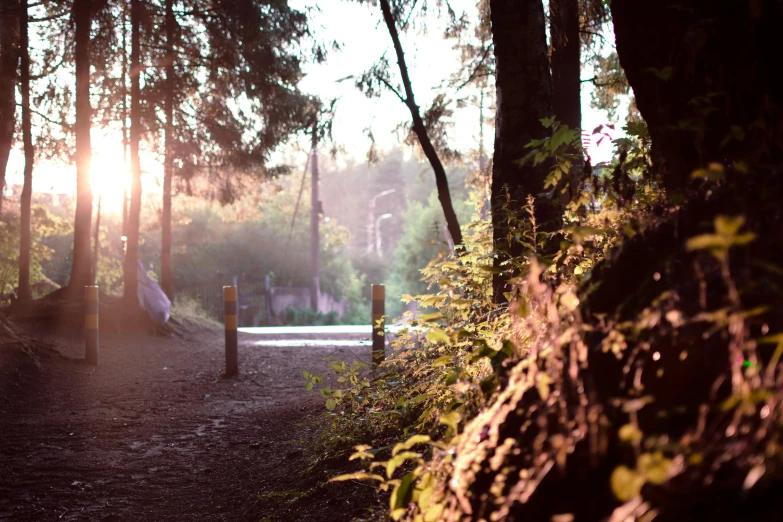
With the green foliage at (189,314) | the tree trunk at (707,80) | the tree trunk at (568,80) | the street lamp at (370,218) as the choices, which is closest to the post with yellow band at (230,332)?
the tree trunk at (568,80)

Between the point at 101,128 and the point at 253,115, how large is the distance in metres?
3.53

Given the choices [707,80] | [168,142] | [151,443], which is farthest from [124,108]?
[707,80]

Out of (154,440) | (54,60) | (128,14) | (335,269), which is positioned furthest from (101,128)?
(335,269)

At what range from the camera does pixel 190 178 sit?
665 inches

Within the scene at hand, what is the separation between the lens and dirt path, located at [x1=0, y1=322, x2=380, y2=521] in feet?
11.4

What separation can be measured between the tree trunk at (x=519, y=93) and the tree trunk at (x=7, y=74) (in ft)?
28.1

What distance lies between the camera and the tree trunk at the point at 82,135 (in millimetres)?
11219

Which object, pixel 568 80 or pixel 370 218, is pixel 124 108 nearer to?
pixel 568 80

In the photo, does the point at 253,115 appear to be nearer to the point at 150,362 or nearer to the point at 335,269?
the point at 150,362

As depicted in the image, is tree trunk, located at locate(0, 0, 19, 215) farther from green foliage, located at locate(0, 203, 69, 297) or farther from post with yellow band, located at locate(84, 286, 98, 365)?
green foliage, located at locate(0, 203, 69, 297)

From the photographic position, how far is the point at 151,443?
4.86m

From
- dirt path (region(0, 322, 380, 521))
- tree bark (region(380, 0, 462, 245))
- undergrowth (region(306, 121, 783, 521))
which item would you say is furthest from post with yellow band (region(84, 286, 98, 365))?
undergrowth (region(306, 121, 783, 521))

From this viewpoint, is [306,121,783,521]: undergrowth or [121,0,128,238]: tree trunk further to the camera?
[121,0,128,238]: tree trunk

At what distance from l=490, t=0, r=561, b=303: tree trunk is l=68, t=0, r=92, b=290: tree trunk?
857 cm
